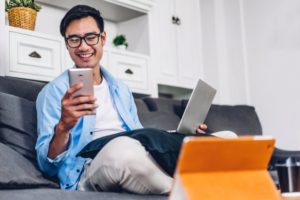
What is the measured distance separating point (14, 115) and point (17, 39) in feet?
2.56

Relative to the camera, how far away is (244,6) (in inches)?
150

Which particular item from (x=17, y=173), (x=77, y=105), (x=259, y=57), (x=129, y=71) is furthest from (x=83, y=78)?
(x=259, y=57)

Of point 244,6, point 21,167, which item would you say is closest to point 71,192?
point 21,167

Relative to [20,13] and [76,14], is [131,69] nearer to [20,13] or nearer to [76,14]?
[20,13]

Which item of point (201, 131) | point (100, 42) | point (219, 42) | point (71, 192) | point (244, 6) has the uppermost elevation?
point (244, 6)

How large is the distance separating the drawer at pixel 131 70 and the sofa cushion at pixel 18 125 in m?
1.14

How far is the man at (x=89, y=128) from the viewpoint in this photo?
4.38 ft

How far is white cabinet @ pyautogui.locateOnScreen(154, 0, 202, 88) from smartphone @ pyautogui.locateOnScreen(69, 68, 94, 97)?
1.96 m

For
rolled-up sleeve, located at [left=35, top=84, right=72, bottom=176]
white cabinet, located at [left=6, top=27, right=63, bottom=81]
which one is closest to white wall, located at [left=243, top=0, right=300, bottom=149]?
white cabinet, located at [left=6, top=27, right=63, bottom=81]

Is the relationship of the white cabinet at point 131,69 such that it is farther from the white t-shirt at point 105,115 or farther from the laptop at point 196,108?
the laptop at point 196,108

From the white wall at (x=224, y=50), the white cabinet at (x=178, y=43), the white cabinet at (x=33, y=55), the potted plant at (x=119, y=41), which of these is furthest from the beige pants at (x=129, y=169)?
the white wall at (x=224, y=50)

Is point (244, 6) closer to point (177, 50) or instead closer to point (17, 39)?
point (177, 50)

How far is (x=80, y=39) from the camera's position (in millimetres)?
1827

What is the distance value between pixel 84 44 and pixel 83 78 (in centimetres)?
50
